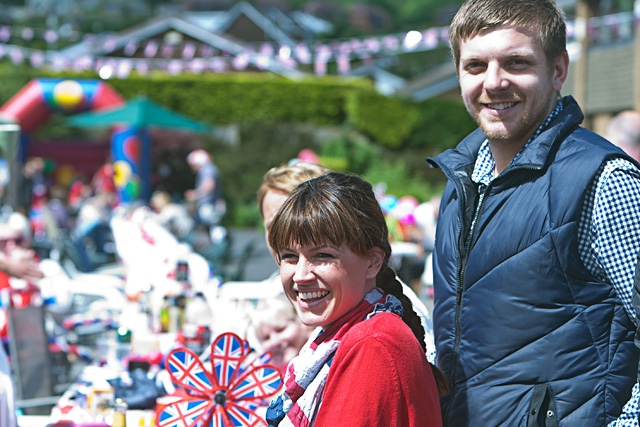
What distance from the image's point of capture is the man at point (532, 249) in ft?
5.44

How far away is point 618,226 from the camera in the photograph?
1620mm

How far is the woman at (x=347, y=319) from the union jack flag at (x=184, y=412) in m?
0.68

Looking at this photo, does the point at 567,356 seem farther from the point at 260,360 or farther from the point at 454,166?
the point at 260,360

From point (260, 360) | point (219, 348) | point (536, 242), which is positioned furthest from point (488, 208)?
point (260, 360)

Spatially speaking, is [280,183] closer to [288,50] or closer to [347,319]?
[347,319]

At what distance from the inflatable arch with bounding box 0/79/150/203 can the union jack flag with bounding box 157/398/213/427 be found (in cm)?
1427

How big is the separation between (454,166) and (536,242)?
14.1 inches

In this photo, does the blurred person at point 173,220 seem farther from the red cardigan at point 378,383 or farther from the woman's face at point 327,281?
the red cardigan at point 378,383

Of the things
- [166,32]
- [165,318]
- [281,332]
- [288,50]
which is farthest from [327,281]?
[166,32]

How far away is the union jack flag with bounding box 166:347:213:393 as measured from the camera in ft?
7.97

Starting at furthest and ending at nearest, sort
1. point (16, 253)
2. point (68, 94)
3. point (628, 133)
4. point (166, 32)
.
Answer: point (166, 32), point (68, 94), point (16, 253), point (628, 133)

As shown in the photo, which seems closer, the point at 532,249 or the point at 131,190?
the point at 532,249

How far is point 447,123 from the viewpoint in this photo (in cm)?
2673

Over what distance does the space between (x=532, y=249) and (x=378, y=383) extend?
0.44 metres
